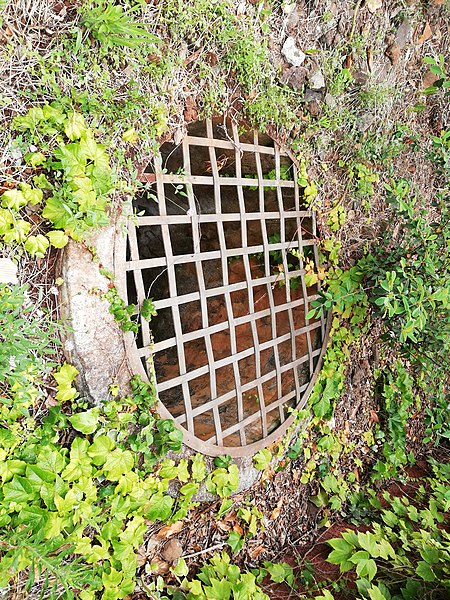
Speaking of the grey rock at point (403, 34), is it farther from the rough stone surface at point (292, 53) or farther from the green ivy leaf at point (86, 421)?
the green ivy leaf at point (86, 421)

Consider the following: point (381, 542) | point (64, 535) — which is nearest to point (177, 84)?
point (64, 535)

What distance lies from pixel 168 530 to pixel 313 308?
1.35m

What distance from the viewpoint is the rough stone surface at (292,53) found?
7.66 feet

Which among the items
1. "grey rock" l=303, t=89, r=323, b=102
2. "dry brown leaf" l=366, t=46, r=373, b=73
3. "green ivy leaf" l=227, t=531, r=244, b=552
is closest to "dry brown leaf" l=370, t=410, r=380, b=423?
"green ivy leaf" l=227, t=531, r=244, b=552

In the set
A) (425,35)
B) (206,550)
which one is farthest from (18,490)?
(425,35)

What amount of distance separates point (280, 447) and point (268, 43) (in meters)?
1.95

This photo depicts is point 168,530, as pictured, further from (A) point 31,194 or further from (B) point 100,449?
(A) point 31,194

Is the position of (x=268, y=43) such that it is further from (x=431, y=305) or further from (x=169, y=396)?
(x=169, y=396)

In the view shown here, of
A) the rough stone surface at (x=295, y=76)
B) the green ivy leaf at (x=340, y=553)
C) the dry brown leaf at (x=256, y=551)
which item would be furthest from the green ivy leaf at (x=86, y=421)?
the rough stone surface at (x=295, y=76)

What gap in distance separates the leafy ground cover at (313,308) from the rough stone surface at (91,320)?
5 cm

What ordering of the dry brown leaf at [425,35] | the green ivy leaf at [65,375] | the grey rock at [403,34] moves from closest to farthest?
the green ivy leaf at [65,375] < the grey rock at [403,34] < the dry brown leaf at [425,35]

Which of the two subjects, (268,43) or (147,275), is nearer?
(268,43)

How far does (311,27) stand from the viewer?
2.46 metres

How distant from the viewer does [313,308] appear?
8.88 feet
